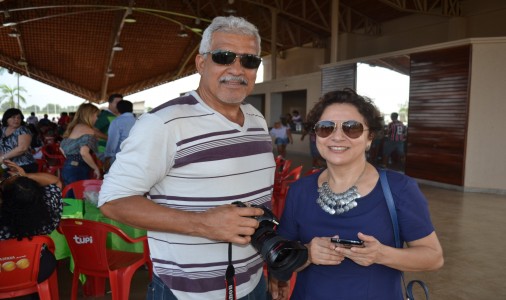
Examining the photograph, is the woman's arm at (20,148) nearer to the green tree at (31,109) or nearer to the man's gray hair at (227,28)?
the man's gray hair at (227,28)

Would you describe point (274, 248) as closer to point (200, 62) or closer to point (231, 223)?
point (231, 223)

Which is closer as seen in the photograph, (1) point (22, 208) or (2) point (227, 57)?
(2) point (227, 57)

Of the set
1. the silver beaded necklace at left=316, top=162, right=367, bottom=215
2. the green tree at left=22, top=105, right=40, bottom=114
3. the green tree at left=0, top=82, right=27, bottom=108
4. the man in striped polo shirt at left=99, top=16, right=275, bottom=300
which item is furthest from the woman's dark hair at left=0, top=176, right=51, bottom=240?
the green tree at left=22, top=105, right=40, bottom=114

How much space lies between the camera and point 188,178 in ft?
3.98

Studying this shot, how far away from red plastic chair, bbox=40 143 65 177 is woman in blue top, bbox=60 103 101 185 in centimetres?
288

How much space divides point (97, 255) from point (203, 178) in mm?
1599

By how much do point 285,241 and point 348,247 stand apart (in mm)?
220

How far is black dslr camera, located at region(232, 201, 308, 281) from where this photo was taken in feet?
3.48

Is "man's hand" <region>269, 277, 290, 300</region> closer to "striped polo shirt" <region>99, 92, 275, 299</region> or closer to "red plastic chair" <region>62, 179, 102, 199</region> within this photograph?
"striped polo shirt" <region>99, 92, 275, 299</region>

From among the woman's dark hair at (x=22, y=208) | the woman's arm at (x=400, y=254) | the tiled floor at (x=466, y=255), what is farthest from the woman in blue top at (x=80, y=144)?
the woman's arm at (x=400, y=254)

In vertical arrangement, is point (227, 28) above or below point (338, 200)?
above

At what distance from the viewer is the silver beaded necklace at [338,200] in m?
1.32

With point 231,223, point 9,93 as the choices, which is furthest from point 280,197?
point 9,93

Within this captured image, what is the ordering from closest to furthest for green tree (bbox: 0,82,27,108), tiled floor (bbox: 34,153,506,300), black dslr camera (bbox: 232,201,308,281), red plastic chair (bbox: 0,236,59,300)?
black dslr camera (bbox: 232,201,308,281), red plastic chair (bbox: 0,236,59,300), tiled floor (bbox: 34,153,506,300), green tree (bbox: 0,82,27,108)
